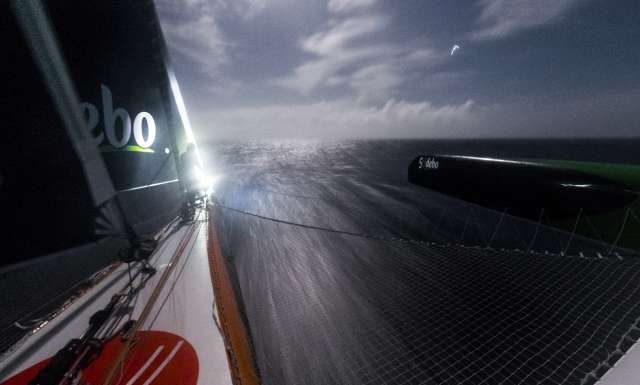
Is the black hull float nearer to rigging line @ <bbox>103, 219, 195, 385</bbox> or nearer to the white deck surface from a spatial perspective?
the white deck surface

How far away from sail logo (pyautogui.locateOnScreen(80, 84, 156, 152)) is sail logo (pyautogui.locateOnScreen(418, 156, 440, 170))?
1087cm

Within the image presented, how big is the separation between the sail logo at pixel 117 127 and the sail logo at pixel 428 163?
35.7 ft

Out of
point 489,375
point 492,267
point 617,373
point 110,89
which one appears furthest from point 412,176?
point 110,89

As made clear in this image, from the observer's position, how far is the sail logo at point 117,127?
3.81m

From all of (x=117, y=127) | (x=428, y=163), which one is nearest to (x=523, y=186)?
(x=428, y=163)

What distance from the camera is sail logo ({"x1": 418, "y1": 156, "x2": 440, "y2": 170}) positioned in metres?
11.5

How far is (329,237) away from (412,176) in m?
5.61

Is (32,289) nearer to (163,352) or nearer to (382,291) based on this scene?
(163,352)

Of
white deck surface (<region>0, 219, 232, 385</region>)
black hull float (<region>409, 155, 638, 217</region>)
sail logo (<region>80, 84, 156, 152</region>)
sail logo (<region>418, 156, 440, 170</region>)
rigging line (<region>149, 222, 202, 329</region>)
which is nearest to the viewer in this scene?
white deck surface (<region>0, 219, 232, 385</region>)

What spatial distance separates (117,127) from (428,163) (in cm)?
1157

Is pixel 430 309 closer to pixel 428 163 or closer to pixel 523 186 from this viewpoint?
pixel 523 186

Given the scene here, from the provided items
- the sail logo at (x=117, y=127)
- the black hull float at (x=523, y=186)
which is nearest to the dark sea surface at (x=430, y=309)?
the black hull float at (x=523, y=186)

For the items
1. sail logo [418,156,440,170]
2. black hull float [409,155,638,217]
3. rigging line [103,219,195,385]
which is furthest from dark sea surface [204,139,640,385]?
sail logo [418,156,440,170]

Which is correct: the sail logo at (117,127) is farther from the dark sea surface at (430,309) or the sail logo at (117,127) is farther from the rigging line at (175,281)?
the dark sea surface at (430,309)
